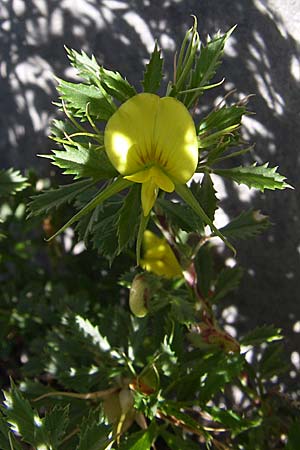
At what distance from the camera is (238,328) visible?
1.55 meters

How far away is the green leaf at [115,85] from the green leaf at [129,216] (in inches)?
5.1

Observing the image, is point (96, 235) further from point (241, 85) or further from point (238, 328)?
point (238, 328)

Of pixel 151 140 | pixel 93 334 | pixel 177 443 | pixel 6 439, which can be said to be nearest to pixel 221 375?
pixel 177 443

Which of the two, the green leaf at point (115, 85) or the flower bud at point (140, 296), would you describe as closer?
the green leaf at point (115, 85)

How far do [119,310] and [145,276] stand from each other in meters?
0.30

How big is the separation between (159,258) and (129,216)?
1.15 feet

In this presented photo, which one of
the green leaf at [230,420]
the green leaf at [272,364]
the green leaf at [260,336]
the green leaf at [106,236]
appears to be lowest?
the green leaf at [272,364]

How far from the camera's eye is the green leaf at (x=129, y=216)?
3.06ft

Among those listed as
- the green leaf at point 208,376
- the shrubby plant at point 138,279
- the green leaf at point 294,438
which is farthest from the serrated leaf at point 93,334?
the green leaf at point 294,438

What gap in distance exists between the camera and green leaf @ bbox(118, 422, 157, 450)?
1.04m

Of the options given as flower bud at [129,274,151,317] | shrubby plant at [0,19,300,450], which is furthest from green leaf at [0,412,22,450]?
flower bud at [129,274,151,317]

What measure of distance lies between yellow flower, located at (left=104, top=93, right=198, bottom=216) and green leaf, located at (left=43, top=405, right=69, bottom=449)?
36 cm

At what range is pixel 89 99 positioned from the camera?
0.94 m

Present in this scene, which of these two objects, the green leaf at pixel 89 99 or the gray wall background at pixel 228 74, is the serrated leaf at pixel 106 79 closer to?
the green leaf at pixel 89 99
